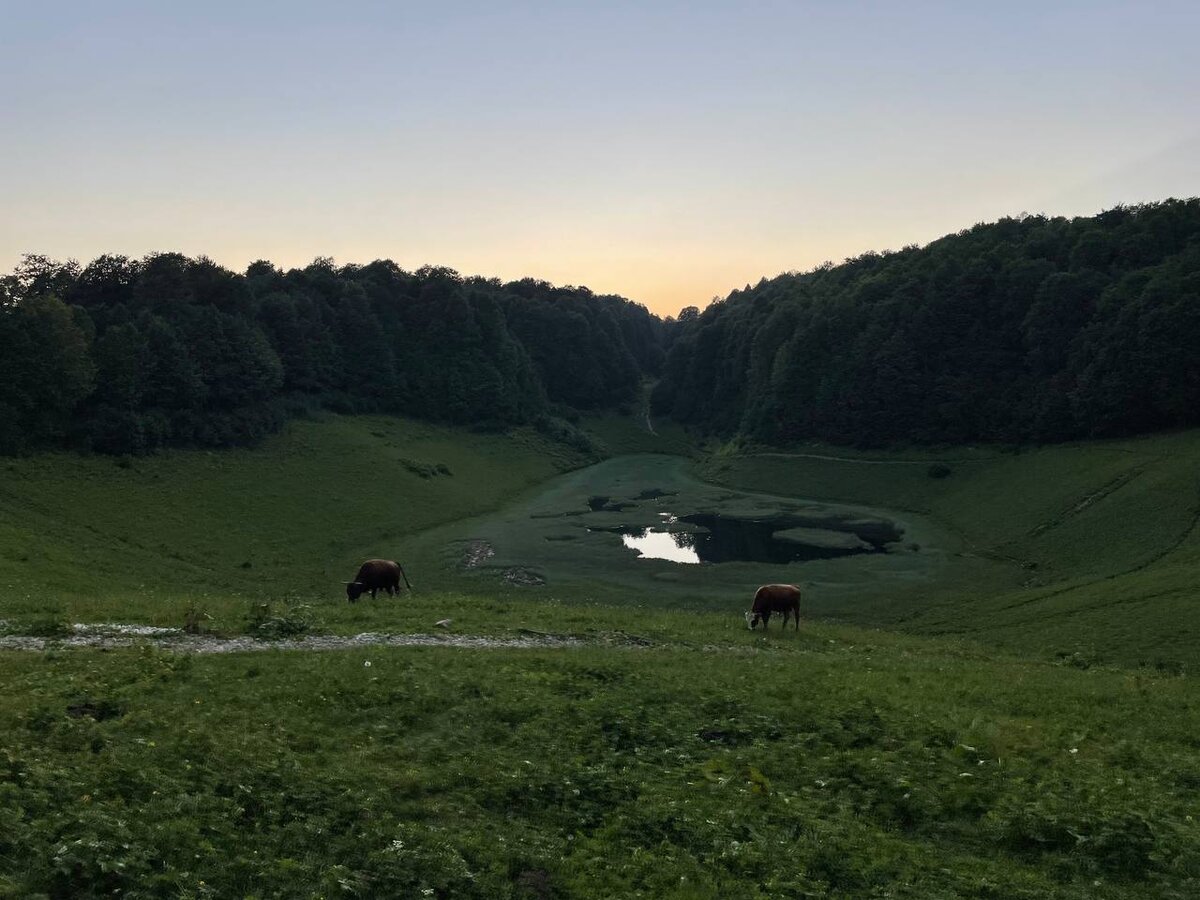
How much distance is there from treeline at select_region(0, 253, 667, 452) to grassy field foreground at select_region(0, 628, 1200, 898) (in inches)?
→ 2360

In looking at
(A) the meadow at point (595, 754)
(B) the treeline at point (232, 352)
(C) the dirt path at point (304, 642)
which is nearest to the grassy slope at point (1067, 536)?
(A) the meadow at point (595, 754)

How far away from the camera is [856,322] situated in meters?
137

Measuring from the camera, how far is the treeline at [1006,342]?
89.4 meters

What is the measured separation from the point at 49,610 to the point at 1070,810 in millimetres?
32451

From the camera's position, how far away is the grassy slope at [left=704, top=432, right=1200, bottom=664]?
3984 cm

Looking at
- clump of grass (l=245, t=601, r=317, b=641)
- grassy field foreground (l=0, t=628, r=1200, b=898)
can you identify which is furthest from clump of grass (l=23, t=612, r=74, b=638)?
clump of grass (l=245, t=601, r=317, b=641)

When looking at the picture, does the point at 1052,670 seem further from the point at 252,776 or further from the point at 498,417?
the point at 498,417

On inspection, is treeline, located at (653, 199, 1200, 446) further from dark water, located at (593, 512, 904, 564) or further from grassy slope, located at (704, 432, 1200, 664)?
dark water, located at (593, 512, 904, 564)

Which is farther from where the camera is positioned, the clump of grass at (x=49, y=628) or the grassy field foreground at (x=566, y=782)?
the clump of grass at (x=49, y=628)

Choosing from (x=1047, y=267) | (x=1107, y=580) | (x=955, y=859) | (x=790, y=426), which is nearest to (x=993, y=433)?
(x=1047, y=267)

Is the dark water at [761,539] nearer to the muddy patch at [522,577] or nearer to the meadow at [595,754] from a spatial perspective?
→ the muddy patch at [522,577]

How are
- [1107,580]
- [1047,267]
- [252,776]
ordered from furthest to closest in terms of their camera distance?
[1047,267] → [1107,580] → [252,776]

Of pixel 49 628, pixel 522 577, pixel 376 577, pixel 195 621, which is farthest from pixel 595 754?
pixel 522 577

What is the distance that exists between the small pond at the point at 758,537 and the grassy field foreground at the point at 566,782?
4770cm
